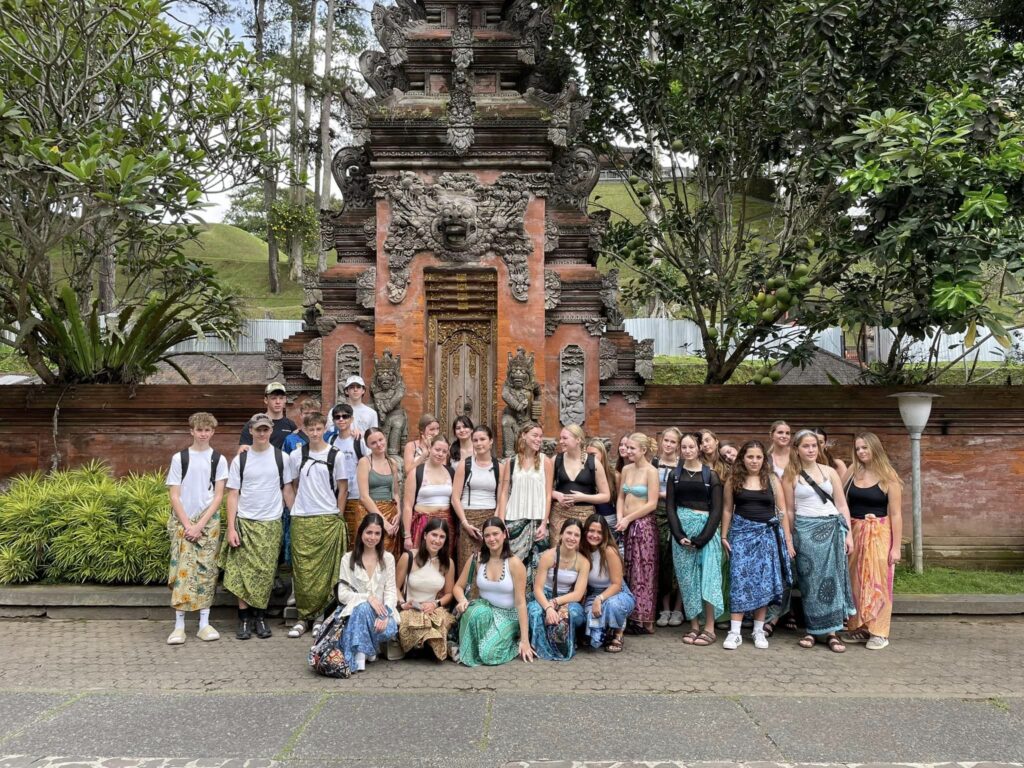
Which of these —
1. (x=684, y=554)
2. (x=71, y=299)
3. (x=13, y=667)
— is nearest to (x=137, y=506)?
(x=13, y=667)

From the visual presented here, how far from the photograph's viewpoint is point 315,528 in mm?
5914

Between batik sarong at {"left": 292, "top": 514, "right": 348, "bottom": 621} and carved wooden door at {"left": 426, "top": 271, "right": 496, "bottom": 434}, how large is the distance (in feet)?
9.06

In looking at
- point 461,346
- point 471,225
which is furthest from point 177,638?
point 471,225

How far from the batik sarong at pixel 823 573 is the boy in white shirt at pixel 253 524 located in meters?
4.03

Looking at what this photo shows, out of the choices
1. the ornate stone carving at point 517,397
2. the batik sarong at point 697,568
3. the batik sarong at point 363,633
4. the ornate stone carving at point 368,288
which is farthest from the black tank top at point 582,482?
the ornate stone carving at point 368,288

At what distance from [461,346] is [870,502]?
454 cm

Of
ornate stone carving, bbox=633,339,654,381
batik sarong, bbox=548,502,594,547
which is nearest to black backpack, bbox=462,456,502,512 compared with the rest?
batik sarong, bbox=548,502,594,547

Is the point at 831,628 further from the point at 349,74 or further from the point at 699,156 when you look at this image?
the point at 349,74

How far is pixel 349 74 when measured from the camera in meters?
28.0

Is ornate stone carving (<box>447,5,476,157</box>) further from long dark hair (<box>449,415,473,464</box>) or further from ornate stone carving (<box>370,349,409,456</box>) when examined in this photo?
long dark hair (<box>449,415,473,464</box>)

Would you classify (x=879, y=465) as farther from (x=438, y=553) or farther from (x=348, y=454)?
(x=348, y=454)

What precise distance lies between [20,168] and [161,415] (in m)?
2.94

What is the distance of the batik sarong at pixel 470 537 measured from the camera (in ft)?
20.1

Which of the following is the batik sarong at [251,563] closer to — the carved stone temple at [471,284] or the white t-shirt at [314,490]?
the white t-shirt at [314,490]
